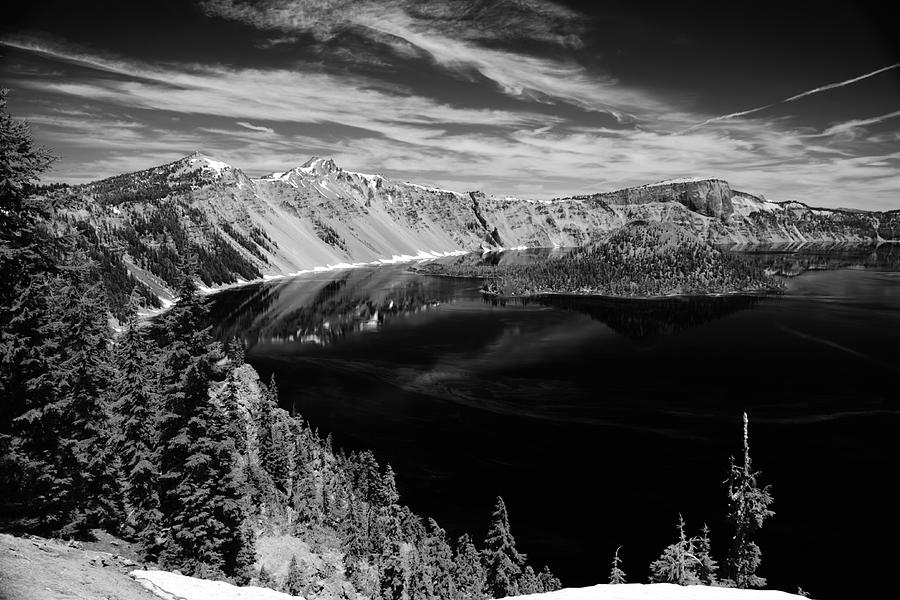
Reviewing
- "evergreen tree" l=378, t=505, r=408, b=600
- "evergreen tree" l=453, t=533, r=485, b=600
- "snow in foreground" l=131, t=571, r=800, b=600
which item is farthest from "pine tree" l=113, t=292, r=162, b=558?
"evergreen tree" l=453, t=533, r=485, b=600

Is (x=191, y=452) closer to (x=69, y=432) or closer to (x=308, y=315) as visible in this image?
(x=69, y=432)

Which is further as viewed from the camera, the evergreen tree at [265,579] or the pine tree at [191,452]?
the evergreen tree at [265,579]

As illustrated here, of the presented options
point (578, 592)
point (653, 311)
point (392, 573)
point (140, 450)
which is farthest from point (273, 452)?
point (653, 311)

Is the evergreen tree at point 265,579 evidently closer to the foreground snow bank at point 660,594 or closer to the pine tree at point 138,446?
the pine tree at point 138,446

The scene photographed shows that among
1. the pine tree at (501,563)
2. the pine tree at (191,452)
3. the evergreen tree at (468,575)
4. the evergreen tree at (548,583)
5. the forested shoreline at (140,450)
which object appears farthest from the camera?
the evergreen tree at (548,583)

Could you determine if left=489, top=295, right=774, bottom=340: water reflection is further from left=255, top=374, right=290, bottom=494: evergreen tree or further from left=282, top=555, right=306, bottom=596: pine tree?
left=282, top=555, right=306, bottom=596: pine tree

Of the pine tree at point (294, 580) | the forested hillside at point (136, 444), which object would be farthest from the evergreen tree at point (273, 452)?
the pine tree at point (294, 580)
